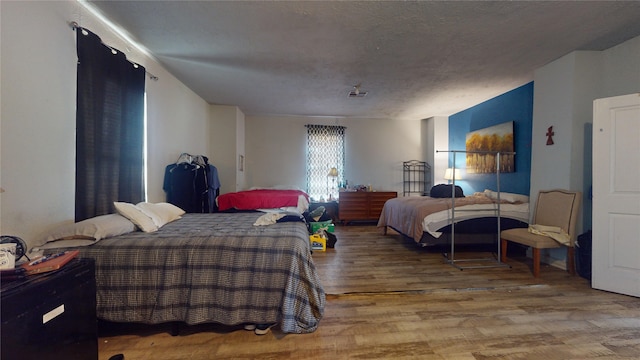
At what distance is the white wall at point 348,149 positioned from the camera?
6152 millimetres

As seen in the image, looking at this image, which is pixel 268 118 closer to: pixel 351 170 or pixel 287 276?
pixel 351 170

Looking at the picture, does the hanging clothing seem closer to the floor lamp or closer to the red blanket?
the red blanket

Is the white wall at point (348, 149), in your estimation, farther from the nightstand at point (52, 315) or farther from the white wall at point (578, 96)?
the nightstand at point (52, 315)

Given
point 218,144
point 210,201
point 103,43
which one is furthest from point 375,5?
A: point 218,144

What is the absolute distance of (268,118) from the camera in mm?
6156

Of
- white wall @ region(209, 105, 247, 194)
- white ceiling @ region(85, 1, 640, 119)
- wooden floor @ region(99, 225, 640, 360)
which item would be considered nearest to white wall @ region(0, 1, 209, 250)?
white ceiling @ region(85, 1, 640, 119)

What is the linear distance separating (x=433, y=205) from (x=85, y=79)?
4.09m

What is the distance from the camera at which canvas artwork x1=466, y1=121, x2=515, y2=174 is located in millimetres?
4191

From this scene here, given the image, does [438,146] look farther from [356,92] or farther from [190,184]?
[190,184]

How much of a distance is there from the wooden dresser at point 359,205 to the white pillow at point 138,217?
4.07 meters

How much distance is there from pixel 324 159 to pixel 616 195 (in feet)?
15.8

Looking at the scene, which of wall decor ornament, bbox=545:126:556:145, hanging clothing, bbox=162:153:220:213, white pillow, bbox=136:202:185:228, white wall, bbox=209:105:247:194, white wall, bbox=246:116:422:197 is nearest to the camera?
white pillow, bbox=136:202:185:228

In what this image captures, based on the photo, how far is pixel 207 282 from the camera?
A: 1.75 m

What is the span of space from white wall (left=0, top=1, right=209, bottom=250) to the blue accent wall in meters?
5.54
